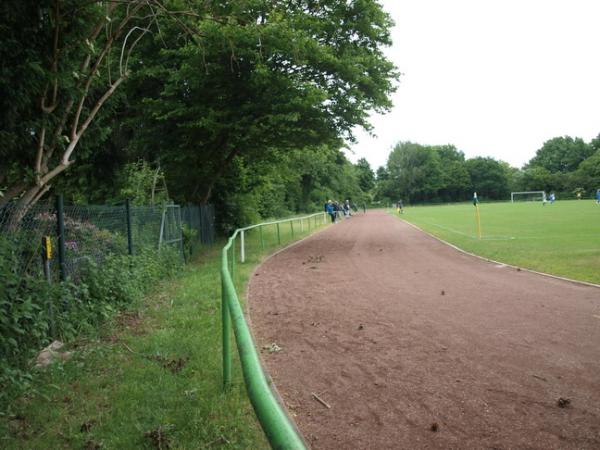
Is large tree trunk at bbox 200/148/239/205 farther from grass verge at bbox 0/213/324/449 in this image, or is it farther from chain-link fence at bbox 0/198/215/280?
grass verge at bbox 0/213/324/449

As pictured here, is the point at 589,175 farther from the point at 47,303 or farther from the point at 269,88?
the point at 47,303

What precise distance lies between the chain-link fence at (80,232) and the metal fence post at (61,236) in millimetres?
14

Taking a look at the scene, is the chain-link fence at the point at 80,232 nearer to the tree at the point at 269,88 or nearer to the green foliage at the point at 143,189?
the green foliage at the point at 143,189

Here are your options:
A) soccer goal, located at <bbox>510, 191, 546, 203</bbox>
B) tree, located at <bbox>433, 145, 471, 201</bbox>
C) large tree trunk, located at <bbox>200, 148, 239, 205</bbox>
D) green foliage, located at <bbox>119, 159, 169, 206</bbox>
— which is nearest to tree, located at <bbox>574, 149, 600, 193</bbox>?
soccer goal, located at <bbox>510, 191, 546, 203</bbox>

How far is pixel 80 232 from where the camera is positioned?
748cm

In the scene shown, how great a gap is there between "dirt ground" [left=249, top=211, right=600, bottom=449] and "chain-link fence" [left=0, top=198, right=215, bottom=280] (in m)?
2.91

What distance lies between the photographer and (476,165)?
119438mm

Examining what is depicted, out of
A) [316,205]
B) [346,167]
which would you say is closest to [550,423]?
[316,205]

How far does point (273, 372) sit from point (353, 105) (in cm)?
1322

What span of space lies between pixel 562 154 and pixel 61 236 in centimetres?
14060

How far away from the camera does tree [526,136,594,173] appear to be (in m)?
119

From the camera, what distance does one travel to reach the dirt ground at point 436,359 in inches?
148

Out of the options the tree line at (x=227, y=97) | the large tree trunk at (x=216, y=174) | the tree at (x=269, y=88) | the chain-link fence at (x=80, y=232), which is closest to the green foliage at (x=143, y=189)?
the tree line at (x=227, y=97)

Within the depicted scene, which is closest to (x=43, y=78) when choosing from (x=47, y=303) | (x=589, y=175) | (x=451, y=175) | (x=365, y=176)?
(x=47, y=303)
